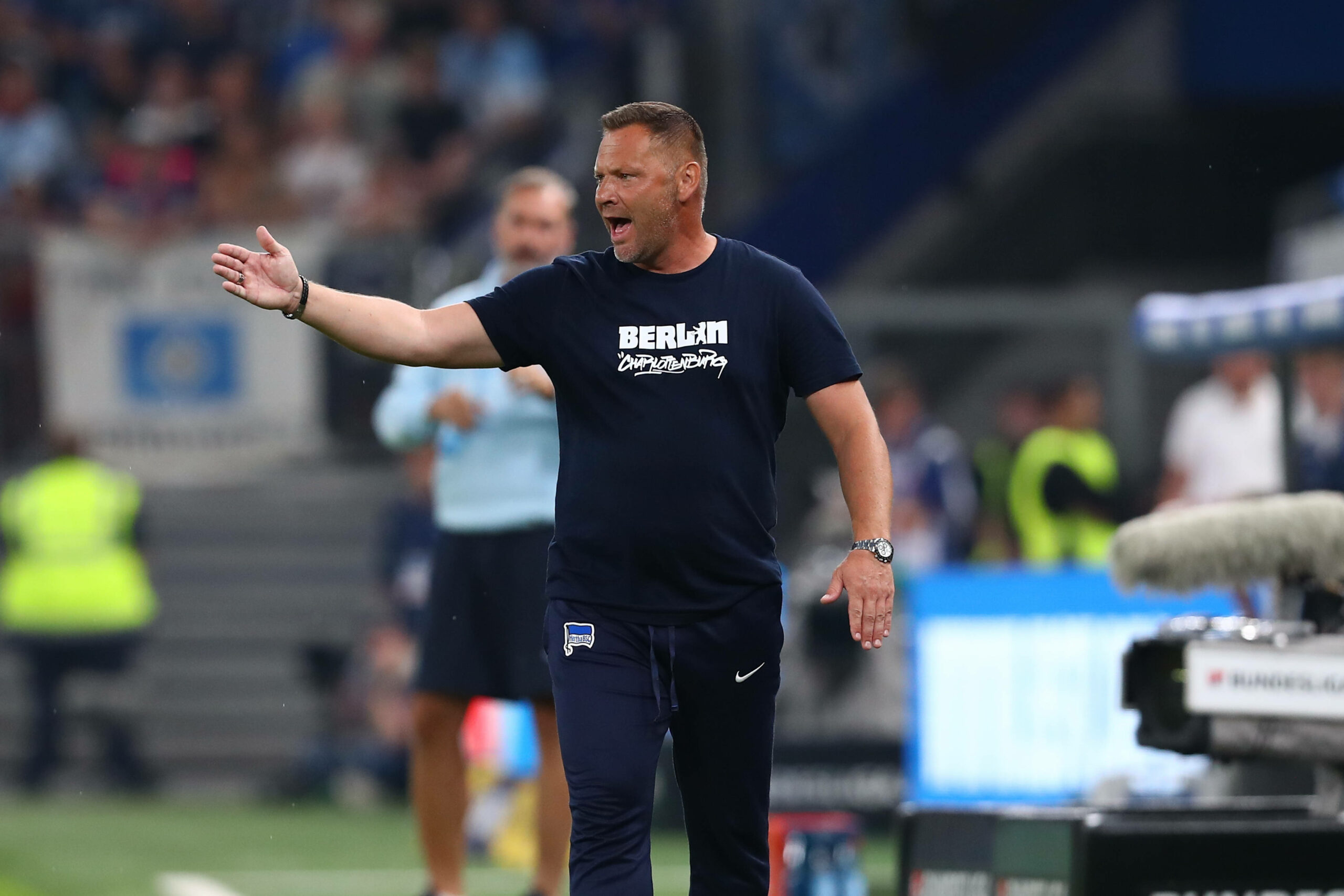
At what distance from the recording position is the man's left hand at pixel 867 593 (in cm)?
523

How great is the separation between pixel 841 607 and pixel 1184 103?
10720 mm

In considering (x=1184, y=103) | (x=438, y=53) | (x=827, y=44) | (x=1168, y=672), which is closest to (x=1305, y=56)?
(x=1184, y=103)

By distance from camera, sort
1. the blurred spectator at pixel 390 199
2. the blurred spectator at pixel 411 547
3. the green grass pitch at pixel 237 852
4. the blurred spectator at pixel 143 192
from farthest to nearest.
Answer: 1. the blurred spectator at pixel 390 199
2. the blurred spectator at pixel 143 192
3. the blurred spectator at pixel 411 547
4. the green grass pitch at pixel 237 852

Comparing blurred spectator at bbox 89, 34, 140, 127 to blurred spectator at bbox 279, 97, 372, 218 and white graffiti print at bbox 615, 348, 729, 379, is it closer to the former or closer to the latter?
blurred spectator at bbox 279, 97, 372, 218

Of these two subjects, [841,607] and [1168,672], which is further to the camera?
[841,607]

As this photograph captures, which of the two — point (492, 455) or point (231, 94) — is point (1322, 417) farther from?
point (231, 94)

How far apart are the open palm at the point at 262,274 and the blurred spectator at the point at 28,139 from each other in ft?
45.3

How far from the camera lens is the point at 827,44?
20078 mm

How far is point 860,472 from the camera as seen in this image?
536cm

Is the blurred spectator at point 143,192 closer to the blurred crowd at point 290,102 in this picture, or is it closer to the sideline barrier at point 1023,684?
the blurred crowd at point 290,102

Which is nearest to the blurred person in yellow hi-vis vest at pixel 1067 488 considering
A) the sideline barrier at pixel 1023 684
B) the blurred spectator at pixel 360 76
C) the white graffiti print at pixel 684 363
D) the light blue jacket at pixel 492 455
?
the sideline barrier at pixel 1023 684

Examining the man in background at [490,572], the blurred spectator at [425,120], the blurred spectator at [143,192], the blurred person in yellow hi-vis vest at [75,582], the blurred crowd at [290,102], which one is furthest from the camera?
the blurred spectator at [425,120]

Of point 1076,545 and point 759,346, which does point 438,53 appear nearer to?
point 1076,545

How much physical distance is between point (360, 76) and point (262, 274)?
14425mm
